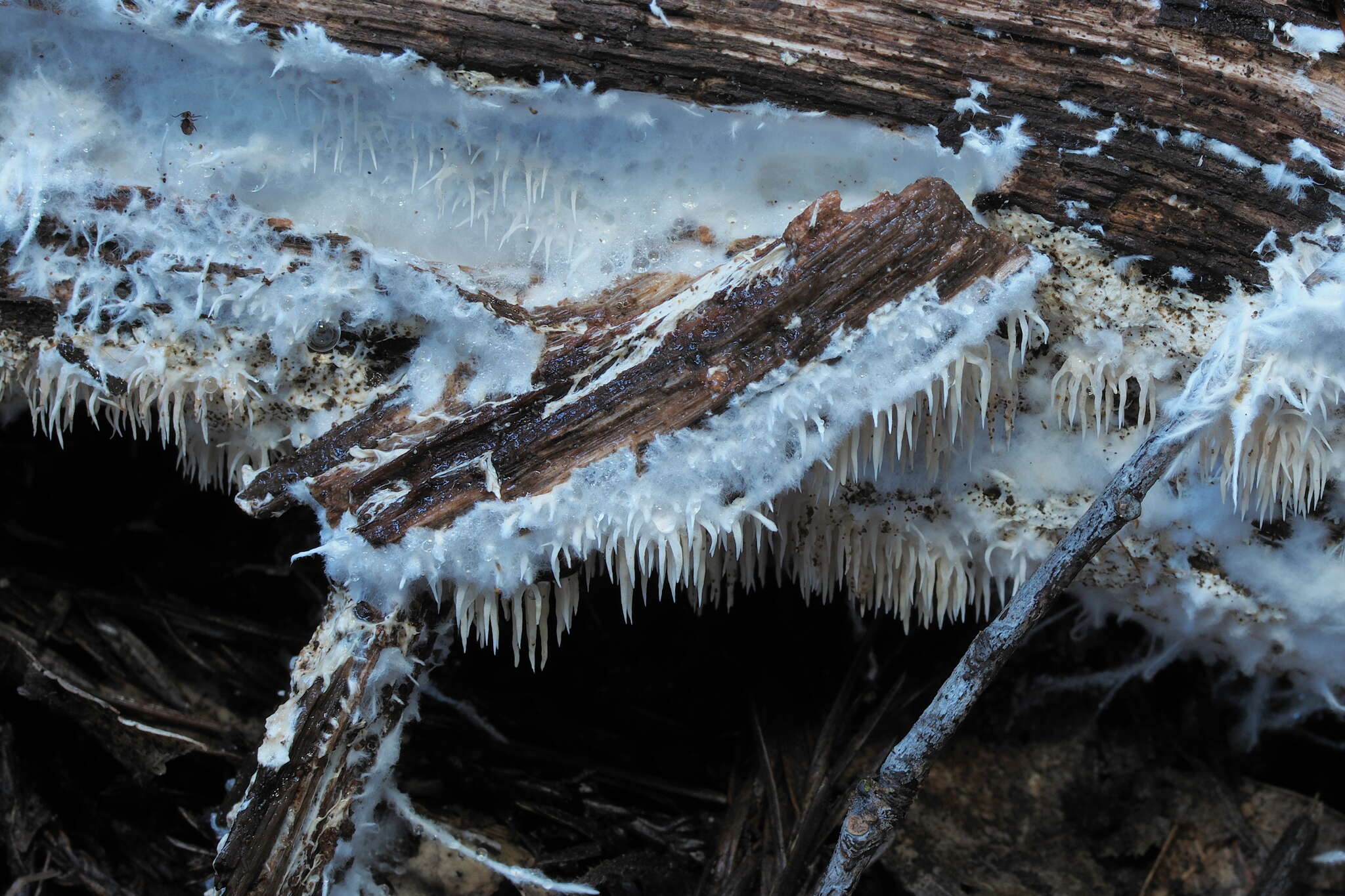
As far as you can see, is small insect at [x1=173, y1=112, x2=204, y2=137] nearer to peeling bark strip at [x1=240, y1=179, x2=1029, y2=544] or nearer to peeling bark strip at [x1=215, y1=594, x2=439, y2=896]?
peeling bark strip at [x1=240, y1=179, x2=1029, y2=544]

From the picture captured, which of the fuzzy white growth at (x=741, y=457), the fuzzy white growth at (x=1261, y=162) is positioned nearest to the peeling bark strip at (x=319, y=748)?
Answer: the fuzzy white growth at (x=741, y=457)

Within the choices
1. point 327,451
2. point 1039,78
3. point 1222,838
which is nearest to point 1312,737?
point 1222,838

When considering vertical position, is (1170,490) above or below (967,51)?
below

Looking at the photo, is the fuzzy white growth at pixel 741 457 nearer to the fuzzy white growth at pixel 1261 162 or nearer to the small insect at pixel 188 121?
the fuzzy white growth at pixel 1261 162

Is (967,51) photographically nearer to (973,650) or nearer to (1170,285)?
(1170,285)

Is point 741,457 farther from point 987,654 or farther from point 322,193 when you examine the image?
point 322,193

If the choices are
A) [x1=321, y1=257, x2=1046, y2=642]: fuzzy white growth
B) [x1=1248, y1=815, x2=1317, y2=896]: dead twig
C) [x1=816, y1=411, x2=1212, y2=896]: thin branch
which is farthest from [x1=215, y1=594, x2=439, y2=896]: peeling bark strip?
[x1=1248, y1=815, x2=1317, y2=896]: dead twig
